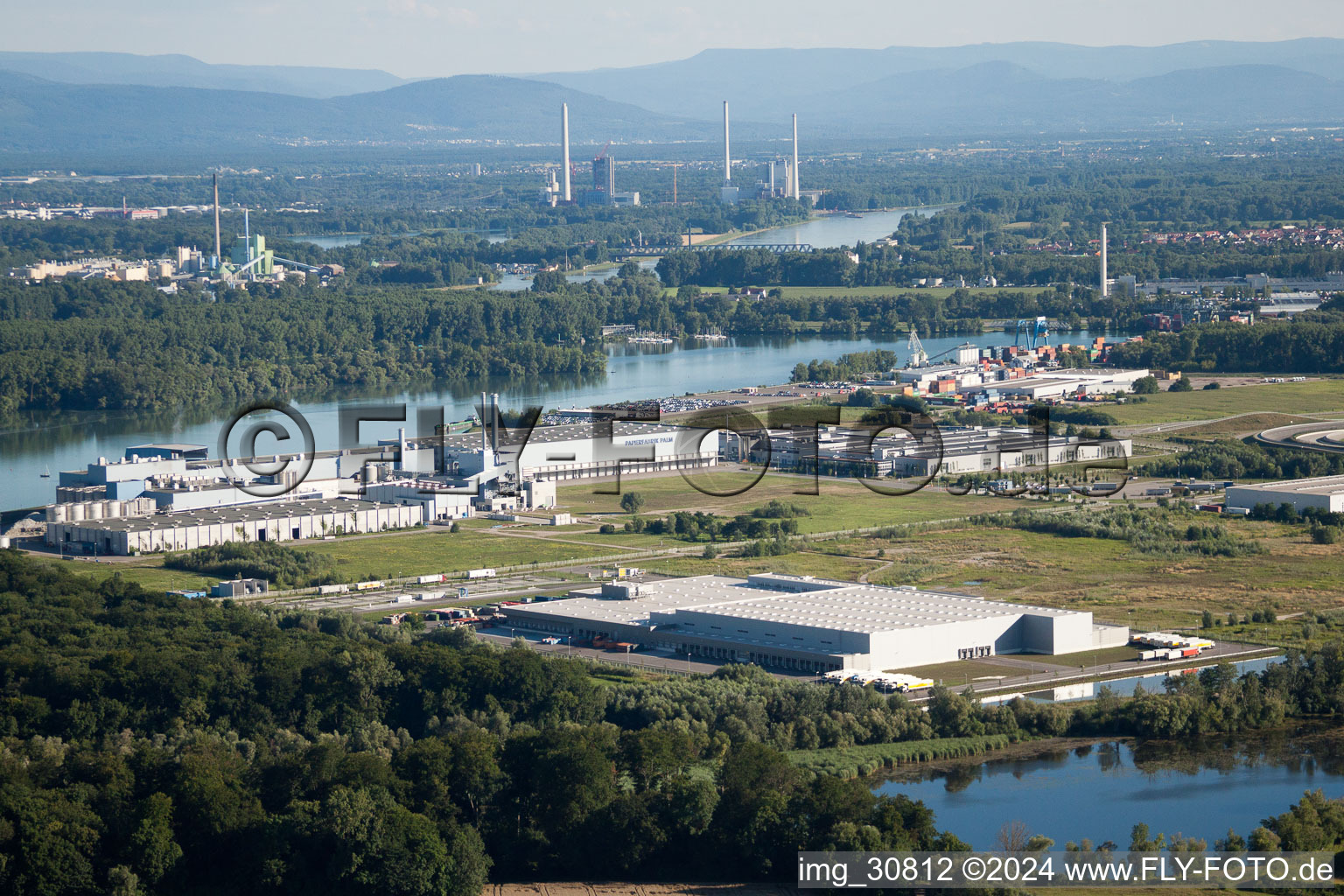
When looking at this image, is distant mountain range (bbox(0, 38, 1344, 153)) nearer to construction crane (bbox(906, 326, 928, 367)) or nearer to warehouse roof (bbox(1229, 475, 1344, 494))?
construction crane (bbox(906, 326, 928, 367))

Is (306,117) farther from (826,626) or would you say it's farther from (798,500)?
(826,626)

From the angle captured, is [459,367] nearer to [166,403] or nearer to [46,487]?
[166,403]

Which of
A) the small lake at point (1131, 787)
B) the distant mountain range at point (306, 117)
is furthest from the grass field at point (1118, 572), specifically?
the distant mountain range at point (306, 117)

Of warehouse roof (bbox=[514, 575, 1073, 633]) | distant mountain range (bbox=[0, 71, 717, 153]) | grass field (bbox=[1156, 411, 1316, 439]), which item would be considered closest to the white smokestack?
warehouse roof (bbox=[514, 575, 1073, 633])

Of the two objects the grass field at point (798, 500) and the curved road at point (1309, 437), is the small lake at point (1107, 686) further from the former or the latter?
the curved road at point (1309, 437)

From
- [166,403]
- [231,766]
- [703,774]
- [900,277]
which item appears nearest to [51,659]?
[231,766]

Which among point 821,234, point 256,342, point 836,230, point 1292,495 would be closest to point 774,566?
point 1292,495

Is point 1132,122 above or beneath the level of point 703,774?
above
